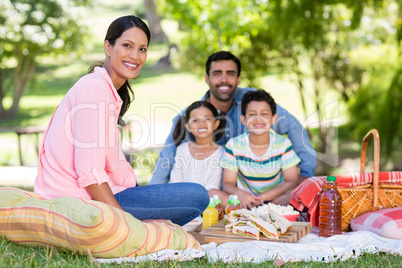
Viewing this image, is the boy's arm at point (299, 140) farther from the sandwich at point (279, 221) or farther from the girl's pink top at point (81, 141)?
the girl's pink top at point (81, 141)

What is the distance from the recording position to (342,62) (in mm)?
9195

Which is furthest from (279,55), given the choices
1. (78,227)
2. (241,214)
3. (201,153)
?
(78,227)

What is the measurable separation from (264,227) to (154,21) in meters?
20.0

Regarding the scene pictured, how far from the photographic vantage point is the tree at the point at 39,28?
38.9 feet

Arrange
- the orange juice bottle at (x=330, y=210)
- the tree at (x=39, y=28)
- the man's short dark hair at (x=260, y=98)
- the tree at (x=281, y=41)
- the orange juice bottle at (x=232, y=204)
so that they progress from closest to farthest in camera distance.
→ the orange juice bottle at (x=330, y=210) < the orange juice bottle at (x=232, y=204) < the man's short dark hair at (x=260, y=98) < the tree at (x=281, y=41) < the tree at (x=39, y=28)

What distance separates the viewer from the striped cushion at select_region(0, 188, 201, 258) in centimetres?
271

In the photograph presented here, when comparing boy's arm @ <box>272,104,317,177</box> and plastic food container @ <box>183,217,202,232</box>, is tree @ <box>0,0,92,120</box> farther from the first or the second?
plastic food container @ <box>183,217,202,232</box>

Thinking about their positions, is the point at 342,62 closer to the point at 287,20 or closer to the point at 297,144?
the point at 287,20

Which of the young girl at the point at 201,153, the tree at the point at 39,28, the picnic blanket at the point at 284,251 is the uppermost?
the tree at the point at 39,28

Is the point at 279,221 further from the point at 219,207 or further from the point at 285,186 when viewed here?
the point at 285,186

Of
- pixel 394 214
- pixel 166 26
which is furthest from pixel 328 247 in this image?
pixel 166 26

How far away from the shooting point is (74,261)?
2658mm

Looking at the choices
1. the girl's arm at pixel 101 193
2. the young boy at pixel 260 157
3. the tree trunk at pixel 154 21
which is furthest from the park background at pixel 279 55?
the tree trunk at pixel 154 21

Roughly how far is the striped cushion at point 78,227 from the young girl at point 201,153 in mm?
1512
